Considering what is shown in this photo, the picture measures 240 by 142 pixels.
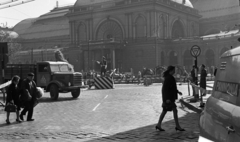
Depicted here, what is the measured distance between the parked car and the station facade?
193ft

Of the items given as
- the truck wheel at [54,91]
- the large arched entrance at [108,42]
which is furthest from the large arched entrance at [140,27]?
the truck wheel at [54,91]

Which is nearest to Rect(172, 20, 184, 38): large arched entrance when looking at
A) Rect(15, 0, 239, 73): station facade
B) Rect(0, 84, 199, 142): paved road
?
Rect(15, 0, 239, 73): station facade

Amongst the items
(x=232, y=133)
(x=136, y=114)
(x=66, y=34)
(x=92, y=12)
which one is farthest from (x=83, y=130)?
(x=66, y=34)

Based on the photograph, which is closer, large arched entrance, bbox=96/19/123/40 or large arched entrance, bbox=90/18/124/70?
large arched entrance, bbox=90/18/124/70

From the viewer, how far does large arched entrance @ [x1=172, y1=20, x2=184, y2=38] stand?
73637mm

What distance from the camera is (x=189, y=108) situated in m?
14.3

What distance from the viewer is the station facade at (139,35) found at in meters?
64.4

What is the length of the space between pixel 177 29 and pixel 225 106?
239ft

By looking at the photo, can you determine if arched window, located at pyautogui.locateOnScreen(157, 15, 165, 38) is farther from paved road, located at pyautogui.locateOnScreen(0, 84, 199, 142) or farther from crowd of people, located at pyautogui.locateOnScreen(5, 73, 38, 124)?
crowd of people, located at pyautogui.locateOnScreen(5, 73, 38, 124)

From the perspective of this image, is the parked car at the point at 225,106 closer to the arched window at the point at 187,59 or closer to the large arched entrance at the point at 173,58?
the arched window at the point at 187,59

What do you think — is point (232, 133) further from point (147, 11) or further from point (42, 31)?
point (42, 31)

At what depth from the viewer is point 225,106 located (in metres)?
3.70

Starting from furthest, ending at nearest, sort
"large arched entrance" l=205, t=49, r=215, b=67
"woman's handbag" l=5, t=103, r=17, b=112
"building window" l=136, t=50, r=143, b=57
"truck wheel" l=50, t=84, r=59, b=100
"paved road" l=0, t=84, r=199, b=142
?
"large arched entrance" l=205, t=49, r=215, b=67, "building window" l=136, t=50, r=143, b=57, "truck wheel" l=50, t=84, r=59, b=100, "woman's handbag" l=5, t=103, r=17, b=112, "paved road" l=0, t=84, r=199, b=142

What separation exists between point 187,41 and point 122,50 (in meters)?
12.7
